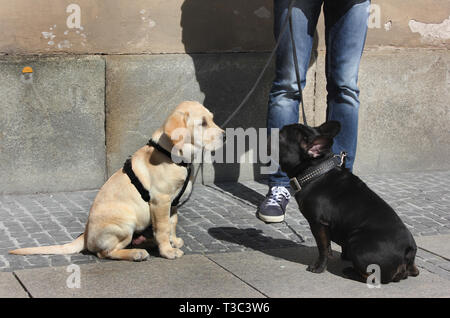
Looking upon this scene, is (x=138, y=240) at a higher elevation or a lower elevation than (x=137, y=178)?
lower

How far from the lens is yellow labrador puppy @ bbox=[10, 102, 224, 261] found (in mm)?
4301

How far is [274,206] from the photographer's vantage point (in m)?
5.31

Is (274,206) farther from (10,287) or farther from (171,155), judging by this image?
(10,287)

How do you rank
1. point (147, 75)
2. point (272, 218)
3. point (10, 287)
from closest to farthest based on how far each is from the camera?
1. point (10, 287)
2. point (272, 218)
3. point (147, 75)

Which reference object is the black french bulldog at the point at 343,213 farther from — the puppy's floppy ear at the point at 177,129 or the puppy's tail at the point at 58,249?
the puppy's tail at the point at 58,249

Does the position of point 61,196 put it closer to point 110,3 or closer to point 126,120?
point 126,120

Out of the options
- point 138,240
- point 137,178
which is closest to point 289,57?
point 137,178

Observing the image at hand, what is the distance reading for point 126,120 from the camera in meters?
6.11

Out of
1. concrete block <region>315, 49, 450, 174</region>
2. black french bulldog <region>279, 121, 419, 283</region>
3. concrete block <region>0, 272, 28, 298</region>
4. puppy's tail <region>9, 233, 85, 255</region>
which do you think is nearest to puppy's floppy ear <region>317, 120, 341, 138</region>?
black french bulldog <region>279, 121, 419, 283</region>

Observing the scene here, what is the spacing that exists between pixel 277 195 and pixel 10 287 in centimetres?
232

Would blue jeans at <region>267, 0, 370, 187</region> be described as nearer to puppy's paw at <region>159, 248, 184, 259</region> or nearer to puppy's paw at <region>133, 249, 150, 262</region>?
puppy's paw at <region>159, 248, 184, 259</region>

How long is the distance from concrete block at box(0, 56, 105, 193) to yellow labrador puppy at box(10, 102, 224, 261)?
1.65 m

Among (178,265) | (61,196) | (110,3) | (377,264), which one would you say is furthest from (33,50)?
(377,264)

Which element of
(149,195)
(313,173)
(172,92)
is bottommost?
(149,195)
